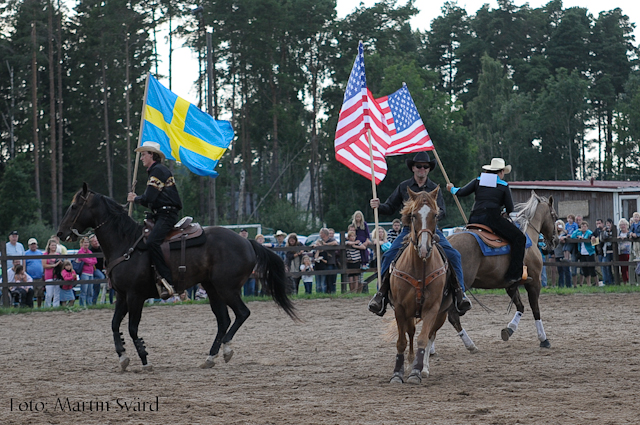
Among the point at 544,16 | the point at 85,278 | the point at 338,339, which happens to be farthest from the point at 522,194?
the point at 544,16

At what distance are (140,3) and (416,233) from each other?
38405mm

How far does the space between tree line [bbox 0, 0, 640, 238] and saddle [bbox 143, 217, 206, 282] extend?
57.8 feet

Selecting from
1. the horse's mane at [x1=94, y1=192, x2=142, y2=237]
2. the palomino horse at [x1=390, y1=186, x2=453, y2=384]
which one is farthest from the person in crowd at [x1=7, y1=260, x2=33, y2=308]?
the palomino horse at [x1=390, y1=186, x2=453, y2=384]

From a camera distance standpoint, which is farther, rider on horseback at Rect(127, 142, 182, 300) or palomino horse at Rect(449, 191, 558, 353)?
palomino horse at Rect(449, 191, 558, 353)

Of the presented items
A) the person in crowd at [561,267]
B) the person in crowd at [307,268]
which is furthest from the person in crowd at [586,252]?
the person in crowd at [307,268]

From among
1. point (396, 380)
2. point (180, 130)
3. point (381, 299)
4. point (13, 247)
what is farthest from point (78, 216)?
point (13, 247)

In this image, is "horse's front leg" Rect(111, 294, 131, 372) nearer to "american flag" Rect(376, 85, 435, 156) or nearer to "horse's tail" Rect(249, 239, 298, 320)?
"horse's tail" Rect(249, 239, 298, 320)

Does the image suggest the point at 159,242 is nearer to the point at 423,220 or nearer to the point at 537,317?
the point at 423,220

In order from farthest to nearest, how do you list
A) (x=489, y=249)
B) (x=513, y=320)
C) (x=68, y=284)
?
(x=68, y=284)
(x=513, y=320)
(x=489, y=249)

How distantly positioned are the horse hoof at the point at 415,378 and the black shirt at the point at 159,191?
3.59 m

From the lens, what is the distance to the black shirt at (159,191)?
9141 millimetres

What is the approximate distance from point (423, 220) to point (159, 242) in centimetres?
357

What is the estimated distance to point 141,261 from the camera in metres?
9.30

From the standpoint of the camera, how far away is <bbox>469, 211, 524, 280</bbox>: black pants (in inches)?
384
